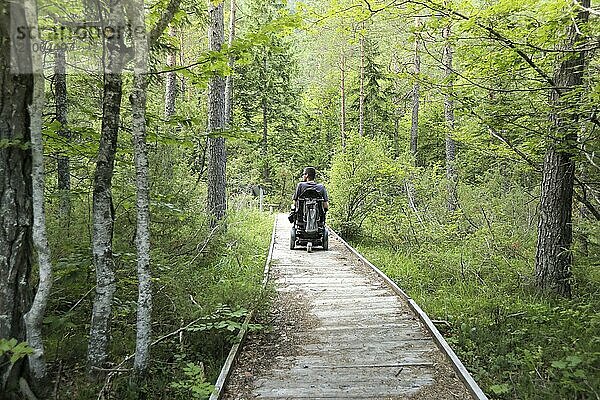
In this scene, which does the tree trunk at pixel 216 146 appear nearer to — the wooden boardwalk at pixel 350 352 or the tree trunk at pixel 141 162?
the wooden boardwalk at pixel 350 352

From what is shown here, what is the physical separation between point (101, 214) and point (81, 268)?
4.26 ft

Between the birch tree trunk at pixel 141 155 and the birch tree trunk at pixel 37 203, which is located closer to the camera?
the birch tree trunk at pixel 37 203

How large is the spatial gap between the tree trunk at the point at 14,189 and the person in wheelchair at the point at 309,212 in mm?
6986

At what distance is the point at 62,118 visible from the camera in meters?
6.79

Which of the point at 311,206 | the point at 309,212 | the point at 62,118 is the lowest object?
the point at 309,212

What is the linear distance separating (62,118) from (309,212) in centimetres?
557

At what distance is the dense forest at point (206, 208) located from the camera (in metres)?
3.68

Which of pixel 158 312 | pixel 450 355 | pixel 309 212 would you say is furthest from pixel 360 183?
pixel 450 355

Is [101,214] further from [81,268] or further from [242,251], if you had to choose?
[242,251]

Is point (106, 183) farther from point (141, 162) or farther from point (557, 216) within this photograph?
point (557, 216)

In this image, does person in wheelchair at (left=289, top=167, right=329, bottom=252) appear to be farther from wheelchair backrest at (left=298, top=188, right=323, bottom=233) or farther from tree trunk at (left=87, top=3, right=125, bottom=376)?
tree trunk at (left=87, top=3, right=125, bottom=376)

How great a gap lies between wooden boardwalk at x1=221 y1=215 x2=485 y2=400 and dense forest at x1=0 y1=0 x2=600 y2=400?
44 centimetres

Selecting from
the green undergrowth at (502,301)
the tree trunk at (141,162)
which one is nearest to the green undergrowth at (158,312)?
the tree trunk at (141,162)

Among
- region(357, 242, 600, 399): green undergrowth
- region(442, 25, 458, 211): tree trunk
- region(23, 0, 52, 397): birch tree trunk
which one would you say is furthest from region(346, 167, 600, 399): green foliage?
region(23, 0, 52, 397): birch tree trunk
